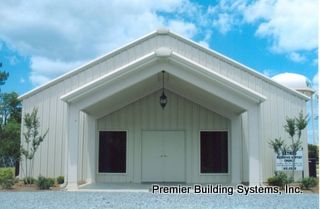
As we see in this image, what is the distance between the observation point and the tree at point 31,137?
1565 centimetres

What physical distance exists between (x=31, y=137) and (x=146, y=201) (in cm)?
760

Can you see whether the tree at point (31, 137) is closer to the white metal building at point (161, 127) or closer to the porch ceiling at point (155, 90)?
the white metal building at point (161, 127)

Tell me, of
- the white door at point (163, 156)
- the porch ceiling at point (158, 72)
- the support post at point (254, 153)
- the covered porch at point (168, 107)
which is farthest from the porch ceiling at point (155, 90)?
the support post at point (254, 153)

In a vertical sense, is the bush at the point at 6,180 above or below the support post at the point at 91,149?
below

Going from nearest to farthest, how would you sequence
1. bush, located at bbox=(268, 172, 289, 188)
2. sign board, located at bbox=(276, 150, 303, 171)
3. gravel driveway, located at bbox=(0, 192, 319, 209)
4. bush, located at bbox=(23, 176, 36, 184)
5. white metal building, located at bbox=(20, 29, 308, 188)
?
gravel driveway, located at bbox=(0, 192, 319, 209), bush, located at bbox=(268, 172, 289, 188), bush, located at bbox=(23, 176, 36, 184), sign board, located at bbox=(276, 150, 303, 171), white metal building, located at bbox=(20, 29, 308, 188)

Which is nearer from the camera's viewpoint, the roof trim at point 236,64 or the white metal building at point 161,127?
the white metal building at point 161,127

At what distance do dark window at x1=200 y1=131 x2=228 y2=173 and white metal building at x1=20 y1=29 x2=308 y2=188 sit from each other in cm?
4

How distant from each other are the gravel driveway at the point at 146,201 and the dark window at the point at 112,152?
170 inches

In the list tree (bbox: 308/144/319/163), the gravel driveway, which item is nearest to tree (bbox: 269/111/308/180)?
the gravel driveway

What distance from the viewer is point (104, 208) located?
9.48 metres

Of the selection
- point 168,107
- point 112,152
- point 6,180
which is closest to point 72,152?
point 6,180

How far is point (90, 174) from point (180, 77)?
222 inches

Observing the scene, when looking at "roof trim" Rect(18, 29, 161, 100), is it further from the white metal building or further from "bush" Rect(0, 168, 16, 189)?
"bush" Rect(0, 168, 16, 189)

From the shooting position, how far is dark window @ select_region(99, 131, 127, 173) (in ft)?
55.8
